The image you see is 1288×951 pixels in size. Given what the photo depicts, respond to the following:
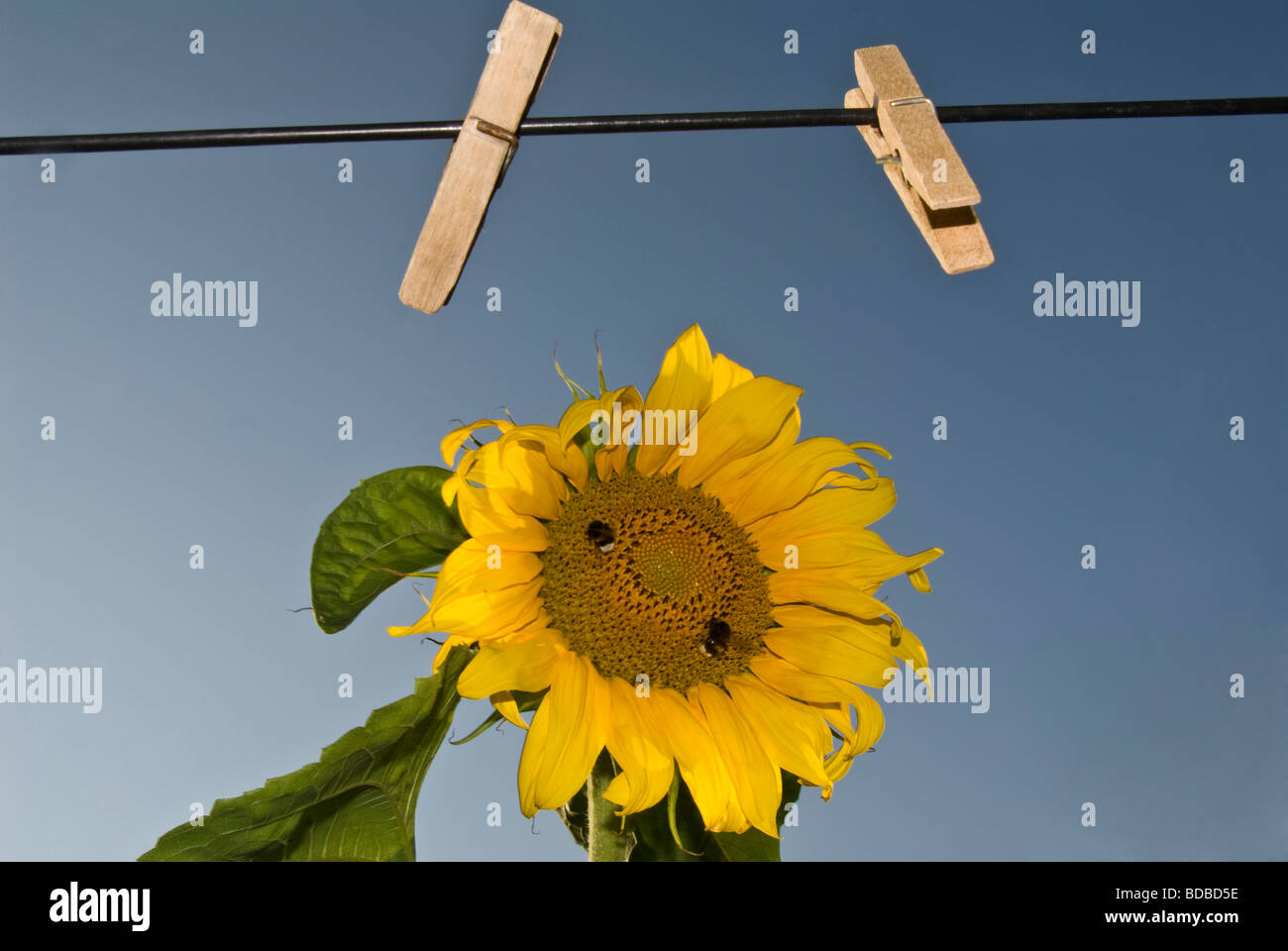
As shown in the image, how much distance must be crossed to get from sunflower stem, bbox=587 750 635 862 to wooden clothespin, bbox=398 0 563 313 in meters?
0.35

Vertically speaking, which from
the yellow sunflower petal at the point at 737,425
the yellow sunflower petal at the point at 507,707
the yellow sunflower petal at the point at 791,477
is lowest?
the yellow sunflower petal at the point at 507,707

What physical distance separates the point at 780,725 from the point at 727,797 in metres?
0.08

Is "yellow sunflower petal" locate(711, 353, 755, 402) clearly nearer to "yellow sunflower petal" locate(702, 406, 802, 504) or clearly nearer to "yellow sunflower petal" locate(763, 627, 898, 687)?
"yellow sunflower petal" locate(702, 406, 802, 504)

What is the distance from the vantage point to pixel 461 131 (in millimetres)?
683

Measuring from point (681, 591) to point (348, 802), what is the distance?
25 cm

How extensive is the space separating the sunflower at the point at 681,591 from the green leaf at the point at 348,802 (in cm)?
4

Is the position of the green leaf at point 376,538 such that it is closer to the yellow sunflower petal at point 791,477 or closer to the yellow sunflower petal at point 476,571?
the yellow sunflower petal at point 476,571

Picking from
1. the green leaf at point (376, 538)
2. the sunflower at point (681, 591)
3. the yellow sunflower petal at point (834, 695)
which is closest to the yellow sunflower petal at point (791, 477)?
the sunflower at point (681, 591)

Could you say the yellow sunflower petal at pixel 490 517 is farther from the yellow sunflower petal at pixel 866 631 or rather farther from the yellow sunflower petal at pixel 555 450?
the yellow sunflower petal at pixel 866 631

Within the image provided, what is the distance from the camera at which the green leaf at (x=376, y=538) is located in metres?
0.61

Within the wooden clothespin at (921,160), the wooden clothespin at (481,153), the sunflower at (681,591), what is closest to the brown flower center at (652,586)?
the sunflower at (681,591)

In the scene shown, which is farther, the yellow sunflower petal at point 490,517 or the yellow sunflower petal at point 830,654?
the yellow sunflower petal at point 830,654

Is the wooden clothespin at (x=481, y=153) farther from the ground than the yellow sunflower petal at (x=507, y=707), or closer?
farther from the ground

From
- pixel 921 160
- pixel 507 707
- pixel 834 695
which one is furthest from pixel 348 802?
pixel 921 160
